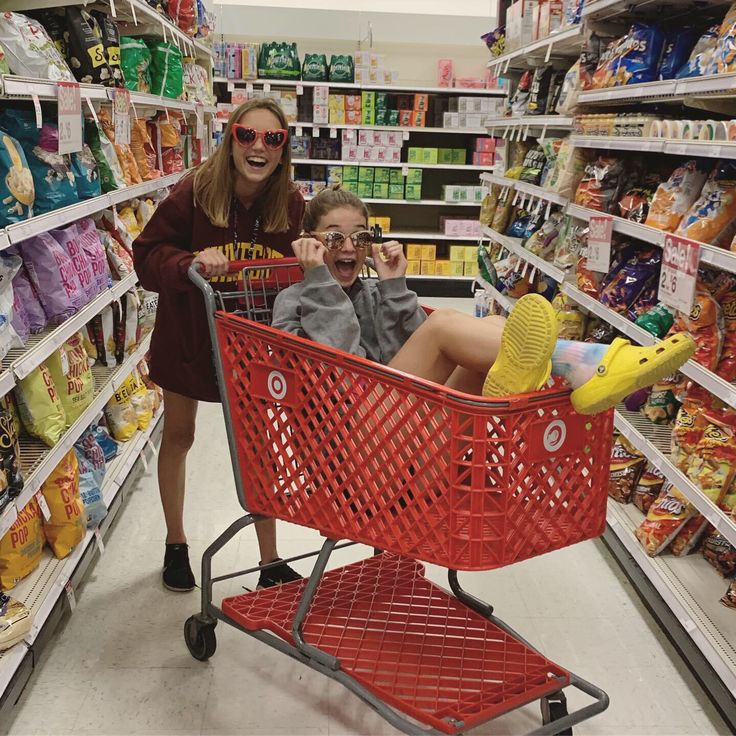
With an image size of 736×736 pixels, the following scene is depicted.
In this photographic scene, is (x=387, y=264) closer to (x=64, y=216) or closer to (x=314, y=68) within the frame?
(x=64, y=216)

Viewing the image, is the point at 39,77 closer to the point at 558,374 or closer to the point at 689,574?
the point at 558,374

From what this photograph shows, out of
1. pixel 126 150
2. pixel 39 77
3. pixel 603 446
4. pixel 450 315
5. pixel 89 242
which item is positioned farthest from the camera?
pixel 126 150

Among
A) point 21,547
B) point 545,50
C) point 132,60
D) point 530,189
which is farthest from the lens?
point 545,50

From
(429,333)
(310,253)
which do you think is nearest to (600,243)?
(429,333)

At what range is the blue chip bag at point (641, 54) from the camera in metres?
2.73

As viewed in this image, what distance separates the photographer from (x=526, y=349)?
1.45 m

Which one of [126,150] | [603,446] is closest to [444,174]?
[126,150]

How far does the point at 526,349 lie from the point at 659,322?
4.38 ft

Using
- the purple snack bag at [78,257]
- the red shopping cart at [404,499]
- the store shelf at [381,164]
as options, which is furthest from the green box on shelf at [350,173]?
the red shopping cart at [404,499]

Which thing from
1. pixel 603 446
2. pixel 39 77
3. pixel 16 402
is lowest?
pixel 16 402

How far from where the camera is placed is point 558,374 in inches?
59.9

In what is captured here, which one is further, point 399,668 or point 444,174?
point 444,174

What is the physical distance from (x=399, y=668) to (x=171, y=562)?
997mm

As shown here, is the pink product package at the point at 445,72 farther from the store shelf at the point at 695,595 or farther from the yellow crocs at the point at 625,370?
the yellow crocs at the point at 625,370
